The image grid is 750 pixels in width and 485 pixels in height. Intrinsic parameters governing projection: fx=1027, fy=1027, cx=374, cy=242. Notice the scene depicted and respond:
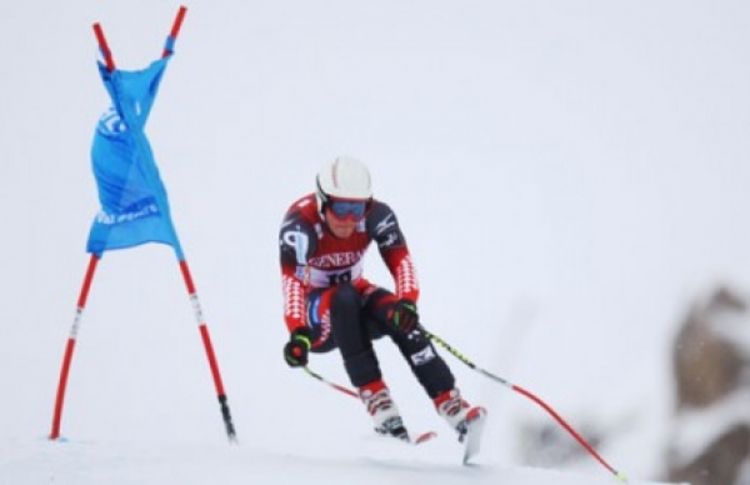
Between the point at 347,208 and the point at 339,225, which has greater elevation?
the point at 347,208

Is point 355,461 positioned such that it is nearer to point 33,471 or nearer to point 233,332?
point 33,471

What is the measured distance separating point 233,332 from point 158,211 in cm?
15233

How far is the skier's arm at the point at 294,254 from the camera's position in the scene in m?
8.17

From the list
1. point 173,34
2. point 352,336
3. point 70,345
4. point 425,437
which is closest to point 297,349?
point 352,336

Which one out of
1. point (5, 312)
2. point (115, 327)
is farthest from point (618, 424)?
point (5, 312)

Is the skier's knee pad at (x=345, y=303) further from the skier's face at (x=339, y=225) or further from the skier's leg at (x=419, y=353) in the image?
the skier's face at (x=339, y=225)

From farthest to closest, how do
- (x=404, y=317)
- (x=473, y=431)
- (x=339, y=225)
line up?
1. (x=339, y=225)
2. (x=404, y=317)
3. (x=473, y=431)

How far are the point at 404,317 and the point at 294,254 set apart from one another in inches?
49.3

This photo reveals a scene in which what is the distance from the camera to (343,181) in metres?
7.85

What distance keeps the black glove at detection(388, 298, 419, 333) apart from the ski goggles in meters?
0.85

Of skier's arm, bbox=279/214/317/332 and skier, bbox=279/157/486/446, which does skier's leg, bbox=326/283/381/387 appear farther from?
skier's arm, bbox=279/214/317/332

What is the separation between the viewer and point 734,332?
14.6 metres

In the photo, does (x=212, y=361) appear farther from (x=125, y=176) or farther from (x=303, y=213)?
(x=125, y=176)

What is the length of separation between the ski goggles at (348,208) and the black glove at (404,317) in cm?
85
